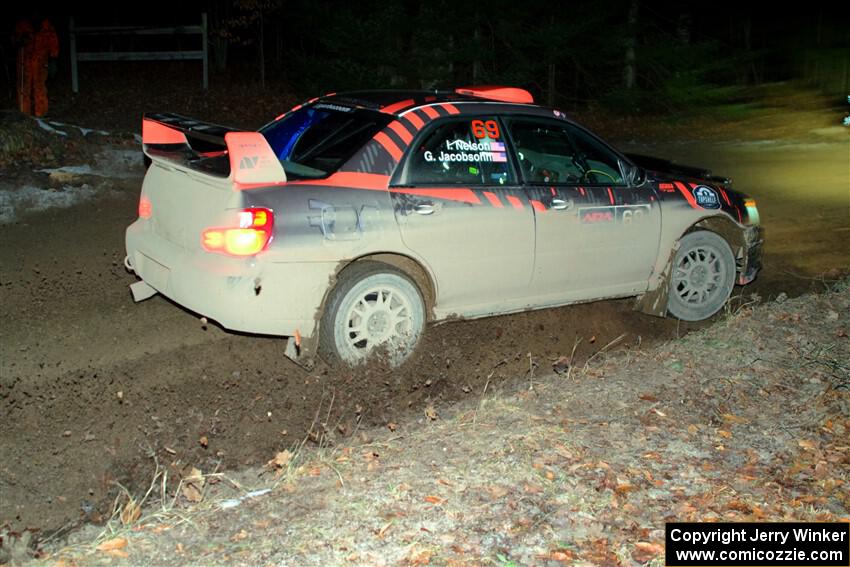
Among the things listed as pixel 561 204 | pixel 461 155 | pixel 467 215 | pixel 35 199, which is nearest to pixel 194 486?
pixel 467 215

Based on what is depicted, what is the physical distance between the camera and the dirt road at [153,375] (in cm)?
490

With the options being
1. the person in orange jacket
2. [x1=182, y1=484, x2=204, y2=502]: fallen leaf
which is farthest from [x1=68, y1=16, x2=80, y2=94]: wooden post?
[x1=182, y1=484, x2=204, y2=502]: fallen leaf

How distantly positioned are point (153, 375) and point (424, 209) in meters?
2.09

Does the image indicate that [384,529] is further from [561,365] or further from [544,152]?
[544,152]

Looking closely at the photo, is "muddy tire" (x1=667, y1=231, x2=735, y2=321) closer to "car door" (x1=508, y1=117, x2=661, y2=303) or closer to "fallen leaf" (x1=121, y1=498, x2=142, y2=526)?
"car door" (x1=508, y1=117, x2=661, y2=303)

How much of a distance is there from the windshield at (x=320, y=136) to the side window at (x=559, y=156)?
1.08 metres

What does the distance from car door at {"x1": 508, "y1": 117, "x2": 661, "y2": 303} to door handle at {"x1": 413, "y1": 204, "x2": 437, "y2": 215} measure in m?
0.82

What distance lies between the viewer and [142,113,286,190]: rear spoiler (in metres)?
5.63

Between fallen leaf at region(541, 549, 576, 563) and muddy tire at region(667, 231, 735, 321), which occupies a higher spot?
muddy tire at region(667, 231, 735, 321)

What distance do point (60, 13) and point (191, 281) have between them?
26214 mm

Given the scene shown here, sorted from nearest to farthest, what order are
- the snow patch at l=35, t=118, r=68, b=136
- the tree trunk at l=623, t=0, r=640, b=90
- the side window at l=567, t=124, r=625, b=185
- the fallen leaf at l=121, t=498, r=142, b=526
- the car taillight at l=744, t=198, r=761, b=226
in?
the fallen leaf at l=121, t=498, r=142, b=526 → the side window at l=567, t=124, r=625, b=185 → the car taillight at l=744, t=198, r=761, b=226 → the snow patch at l=35, t=118, r=68, b=136 → the tree trunk at l=623, t=0, r=640, b=90

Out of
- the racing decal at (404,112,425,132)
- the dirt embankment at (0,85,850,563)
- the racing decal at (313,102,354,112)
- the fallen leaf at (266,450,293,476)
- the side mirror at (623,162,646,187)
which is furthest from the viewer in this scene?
the side mirror at (623,162,646,187)

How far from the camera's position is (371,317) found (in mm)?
6152

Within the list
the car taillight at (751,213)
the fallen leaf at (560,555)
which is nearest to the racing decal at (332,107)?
the car taillight at (751,213)
